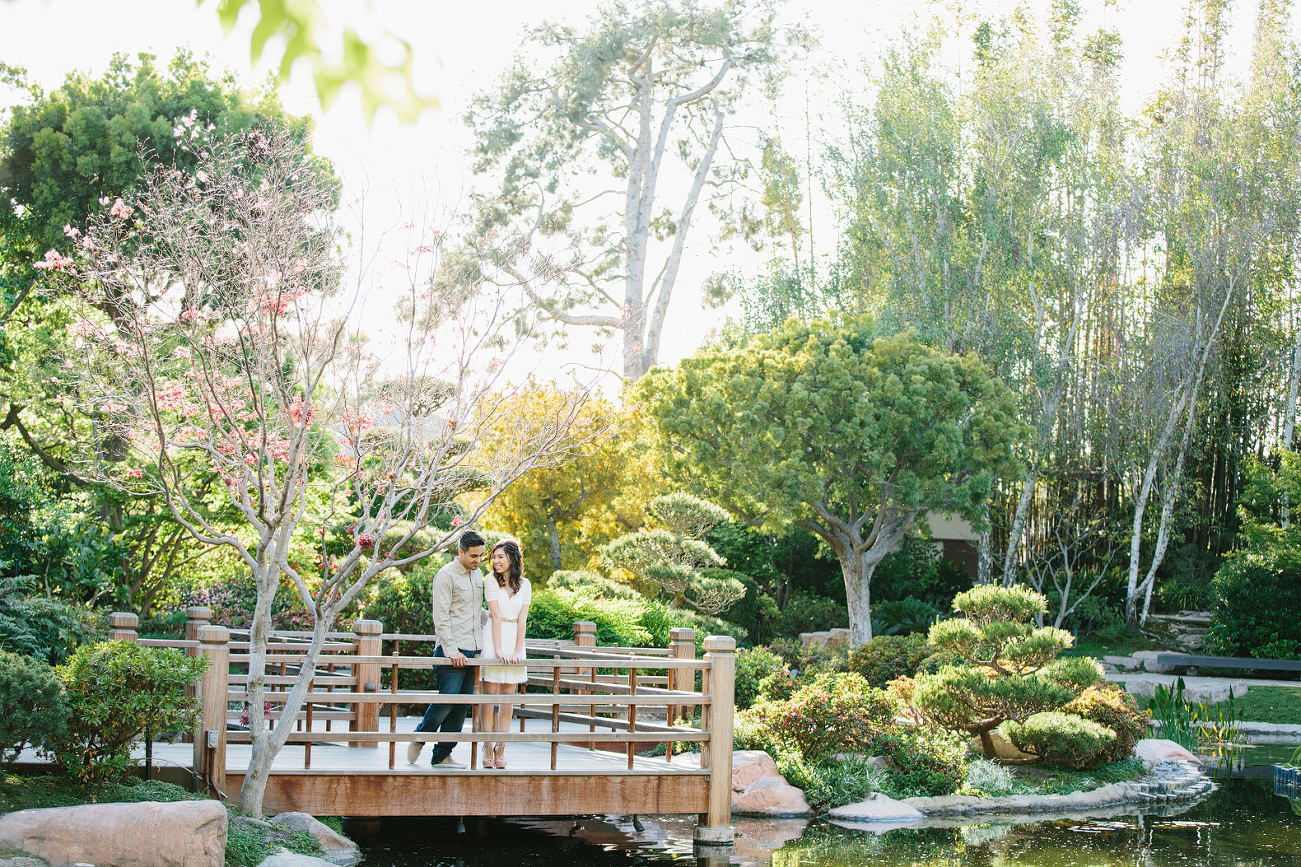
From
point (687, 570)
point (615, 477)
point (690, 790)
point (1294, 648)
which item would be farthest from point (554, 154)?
point (690, 790)

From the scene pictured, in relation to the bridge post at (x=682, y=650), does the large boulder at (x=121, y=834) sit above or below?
below

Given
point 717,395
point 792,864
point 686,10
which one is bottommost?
point 792,864

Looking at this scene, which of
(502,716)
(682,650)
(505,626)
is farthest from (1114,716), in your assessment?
(505,626)

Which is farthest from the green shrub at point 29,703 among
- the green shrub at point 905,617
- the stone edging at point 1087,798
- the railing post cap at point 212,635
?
the green shrub at point 905,617

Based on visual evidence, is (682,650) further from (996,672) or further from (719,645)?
(996,672)

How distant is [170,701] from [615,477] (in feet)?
39.2

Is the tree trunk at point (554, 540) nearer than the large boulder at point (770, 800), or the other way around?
the large boulder at point (770, 800)

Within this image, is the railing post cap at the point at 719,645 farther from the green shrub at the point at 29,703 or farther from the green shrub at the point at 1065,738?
the green shrub at the point at 1065,738

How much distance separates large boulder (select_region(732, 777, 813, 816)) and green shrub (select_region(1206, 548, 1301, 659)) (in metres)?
12.6

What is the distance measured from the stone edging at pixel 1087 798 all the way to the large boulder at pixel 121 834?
5789 millimetres

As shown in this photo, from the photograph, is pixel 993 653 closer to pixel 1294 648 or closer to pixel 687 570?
pixel 687 570

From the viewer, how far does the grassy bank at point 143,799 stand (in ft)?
18.0

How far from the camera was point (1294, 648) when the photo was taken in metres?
17.9

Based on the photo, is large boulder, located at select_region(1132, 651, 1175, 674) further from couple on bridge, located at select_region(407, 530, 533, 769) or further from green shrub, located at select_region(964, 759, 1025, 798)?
couple on bridge, located at select_region(407, 530, 533, 769)
